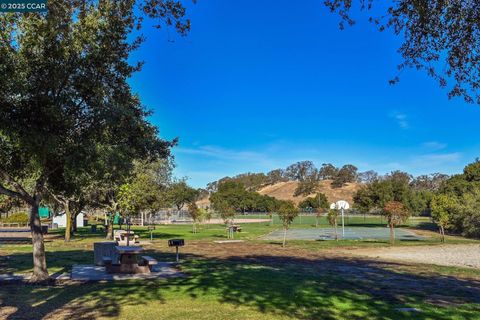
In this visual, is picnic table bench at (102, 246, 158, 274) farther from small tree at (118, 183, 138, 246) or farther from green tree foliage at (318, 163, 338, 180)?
green tree foliage at (318, 163, 338, 180)

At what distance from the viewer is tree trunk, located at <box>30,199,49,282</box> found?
11.8 meters

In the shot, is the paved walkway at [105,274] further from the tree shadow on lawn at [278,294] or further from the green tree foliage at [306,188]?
the green tree foliage at [306,188]

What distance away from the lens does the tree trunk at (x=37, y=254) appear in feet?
38.8

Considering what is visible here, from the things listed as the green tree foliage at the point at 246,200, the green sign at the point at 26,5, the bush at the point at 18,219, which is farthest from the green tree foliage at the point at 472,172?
the green sign at the point at 26,5

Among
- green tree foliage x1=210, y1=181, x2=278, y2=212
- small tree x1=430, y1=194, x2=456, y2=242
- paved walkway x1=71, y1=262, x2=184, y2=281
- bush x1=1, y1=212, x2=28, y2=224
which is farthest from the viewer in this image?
green tree foliage x1=210, y1=181, x2=278, y2=212

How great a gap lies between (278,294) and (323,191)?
156m

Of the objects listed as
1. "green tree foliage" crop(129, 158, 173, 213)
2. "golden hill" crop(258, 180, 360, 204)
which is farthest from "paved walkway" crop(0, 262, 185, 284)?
"golden hill" crop(258, 180, 360, 204)

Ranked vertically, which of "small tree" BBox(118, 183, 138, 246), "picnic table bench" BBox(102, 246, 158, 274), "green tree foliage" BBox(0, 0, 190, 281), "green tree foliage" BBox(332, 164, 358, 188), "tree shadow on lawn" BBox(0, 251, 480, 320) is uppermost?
"green tree foliage" BBox(332, 164, 358, 188)

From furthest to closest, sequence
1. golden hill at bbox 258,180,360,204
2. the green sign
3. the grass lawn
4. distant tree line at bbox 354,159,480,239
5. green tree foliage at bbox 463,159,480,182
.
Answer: golden hill at bbox 258,180,360,204 < green tree foliage at bbox 463,159,480,182 < distant tree line at bbox 354,159,480,239 < the grass lawn < the green sign

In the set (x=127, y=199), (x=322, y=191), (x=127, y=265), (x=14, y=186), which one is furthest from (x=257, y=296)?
(x=322, y=191)

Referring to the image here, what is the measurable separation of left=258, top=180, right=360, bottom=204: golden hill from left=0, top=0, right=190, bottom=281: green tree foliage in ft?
465

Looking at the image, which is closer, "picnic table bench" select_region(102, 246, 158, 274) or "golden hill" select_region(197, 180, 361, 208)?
"picnic table bench" select_region(102, 246, 158, 274)

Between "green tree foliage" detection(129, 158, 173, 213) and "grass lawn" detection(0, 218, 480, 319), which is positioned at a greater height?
"green tree foliage" detection(129, 158, 173, 213)

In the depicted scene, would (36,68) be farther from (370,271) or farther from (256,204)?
(256,204)
